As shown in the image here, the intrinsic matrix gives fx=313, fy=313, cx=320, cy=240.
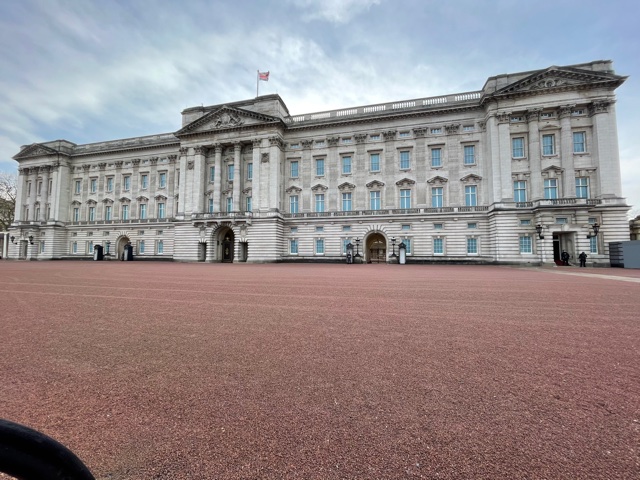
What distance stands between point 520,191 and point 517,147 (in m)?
4.99

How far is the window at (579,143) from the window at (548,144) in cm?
187

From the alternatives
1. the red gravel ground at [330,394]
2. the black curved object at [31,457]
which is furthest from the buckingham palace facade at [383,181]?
the black curved object at [31,457]

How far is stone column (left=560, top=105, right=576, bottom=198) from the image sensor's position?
32562mm

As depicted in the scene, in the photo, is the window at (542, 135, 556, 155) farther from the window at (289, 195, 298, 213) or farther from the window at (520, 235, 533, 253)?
the window at (289, 195, 298, 213)

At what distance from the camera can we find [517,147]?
34.8 meters

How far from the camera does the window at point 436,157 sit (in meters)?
37.8

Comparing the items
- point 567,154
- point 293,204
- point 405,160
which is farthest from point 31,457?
point 567,154

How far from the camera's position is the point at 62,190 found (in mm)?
52906

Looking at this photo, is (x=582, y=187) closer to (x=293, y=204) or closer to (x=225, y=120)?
(x=293, y=204)

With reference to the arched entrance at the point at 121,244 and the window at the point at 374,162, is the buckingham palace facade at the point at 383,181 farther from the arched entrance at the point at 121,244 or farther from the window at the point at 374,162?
the arched entrance at the point at 121,244

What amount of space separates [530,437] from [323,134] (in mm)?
41874

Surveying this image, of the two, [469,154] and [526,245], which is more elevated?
[469,154]

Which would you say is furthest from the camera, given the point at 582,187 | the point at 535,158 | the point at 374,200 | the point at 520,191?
the point at 374,200

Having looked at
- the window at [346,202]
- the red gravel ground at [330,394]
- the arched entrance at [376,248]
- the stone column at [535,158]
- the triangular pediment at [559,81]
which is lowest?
the red gravel ground at [330,394]
